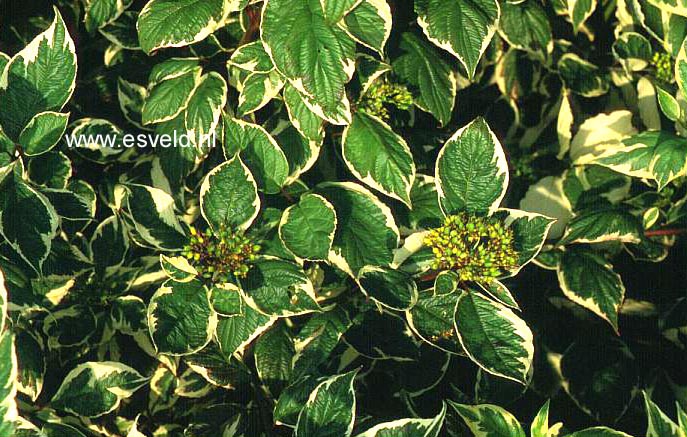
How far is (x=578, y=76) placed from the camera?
5.64 feet

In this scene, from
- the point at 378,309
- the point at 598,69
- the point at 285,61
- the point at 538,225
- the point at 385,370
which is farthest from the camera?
the point at 598,69

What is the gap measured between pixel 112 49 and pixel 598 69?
113cm

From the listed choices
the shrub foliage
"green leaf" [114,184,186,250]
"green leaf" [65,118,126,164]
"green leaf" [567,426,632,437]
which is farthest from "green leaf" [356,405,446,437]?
"green leaf" [65,118,126,164]

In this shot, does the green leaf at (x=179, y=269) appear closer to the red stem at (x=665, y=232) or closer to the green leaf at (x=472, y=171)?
the green leaf at (x=472, y=171)

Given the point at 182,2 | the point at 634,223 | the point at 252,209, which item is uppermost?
the point at 182,2

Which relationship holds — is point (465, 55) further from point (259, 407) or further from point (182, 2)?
point (259, 407)

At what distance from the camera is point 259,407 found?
4.66 feet

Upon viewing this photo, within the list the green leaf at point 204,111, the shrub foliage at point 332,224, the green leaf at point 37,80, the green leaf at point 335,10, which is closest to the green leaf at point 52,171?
the shrub foliage at point 332,224

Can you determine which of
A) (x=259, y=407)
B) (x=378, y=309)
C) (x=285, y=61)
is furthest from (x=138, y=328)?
(x=285, y=61)

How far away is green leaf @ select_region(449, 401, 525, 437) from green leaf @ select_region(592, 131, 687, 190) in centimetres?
50

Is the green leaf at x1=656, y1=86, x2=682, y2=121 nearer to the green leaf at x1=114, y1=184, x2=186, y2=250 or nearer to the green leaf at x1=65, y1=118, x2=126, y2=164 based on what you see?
the green leaf at x1=114, y1=184, x2=186, y2=250

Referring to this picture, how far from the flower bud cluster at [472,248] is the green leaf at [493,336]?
47 mm

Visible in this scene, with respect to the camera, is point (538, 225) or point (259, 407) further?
point (259, 407)

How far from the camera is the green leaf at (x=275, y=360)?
1.36 metres
